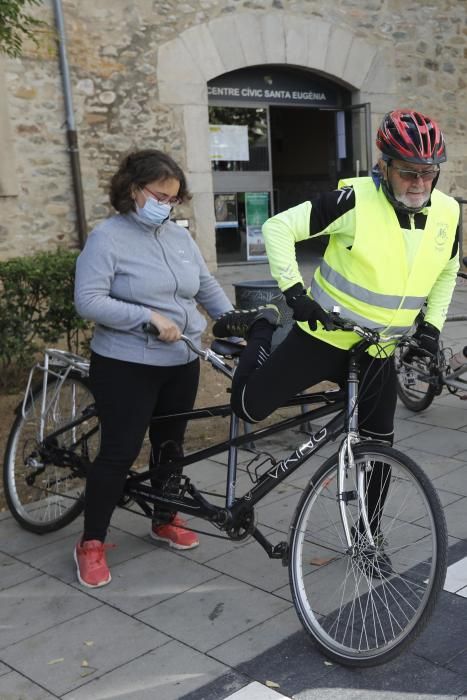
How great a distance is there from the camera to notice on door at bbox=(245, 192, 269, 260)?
46.6 feet

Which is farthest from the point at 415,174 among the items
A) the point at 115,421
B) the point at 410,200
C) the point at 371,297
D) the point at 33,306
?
the point at 33,306

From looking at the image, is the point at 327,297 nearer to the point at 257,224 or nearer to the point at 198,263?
the point at 198,263

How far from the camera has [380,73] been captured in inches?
529

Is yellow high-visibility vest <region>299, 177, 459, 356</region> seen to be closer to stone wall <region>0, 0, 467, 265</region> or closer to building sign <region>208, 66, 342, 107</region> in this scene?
stone wall <region>0, 0, 467, 265</region>

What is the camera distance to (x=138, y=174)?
338 cm

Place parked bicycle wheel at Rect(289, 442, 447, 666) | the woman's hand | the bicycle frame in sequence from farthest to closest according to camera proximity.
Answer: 1. the woman's hand
2. the bicycle frame
3. parked bicycle wheel at Rect(289, 442, 447, 666)

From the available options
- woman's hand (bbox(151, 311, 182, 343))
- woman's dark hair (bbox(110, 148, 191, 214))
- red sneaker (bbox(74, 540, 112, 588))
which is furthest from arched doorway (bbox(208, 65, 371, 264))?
red sneaker (bbox(74, 540, 112, 588))

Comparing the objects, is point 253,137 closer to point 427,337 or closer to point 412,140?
point 427,337

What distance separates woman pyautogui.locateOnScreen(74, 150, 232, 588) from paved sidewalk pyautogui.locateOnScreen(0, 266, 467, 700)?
0.80 ft

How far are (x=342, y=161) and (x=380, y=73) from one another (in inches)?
78.4

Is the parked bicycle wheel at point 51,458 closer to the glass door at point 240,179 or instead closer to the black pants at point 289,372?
the black pants at point 289,372

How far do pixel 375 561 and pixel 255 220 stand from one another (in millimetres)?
11701

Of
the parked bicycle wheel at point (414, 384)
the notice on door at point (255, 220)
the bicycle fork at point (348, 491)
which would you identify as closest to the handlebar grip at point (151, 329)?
the bicycle fork at point (348, 491)

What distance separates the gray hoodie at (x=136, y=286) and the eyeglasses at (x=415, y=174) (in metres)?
1.11
